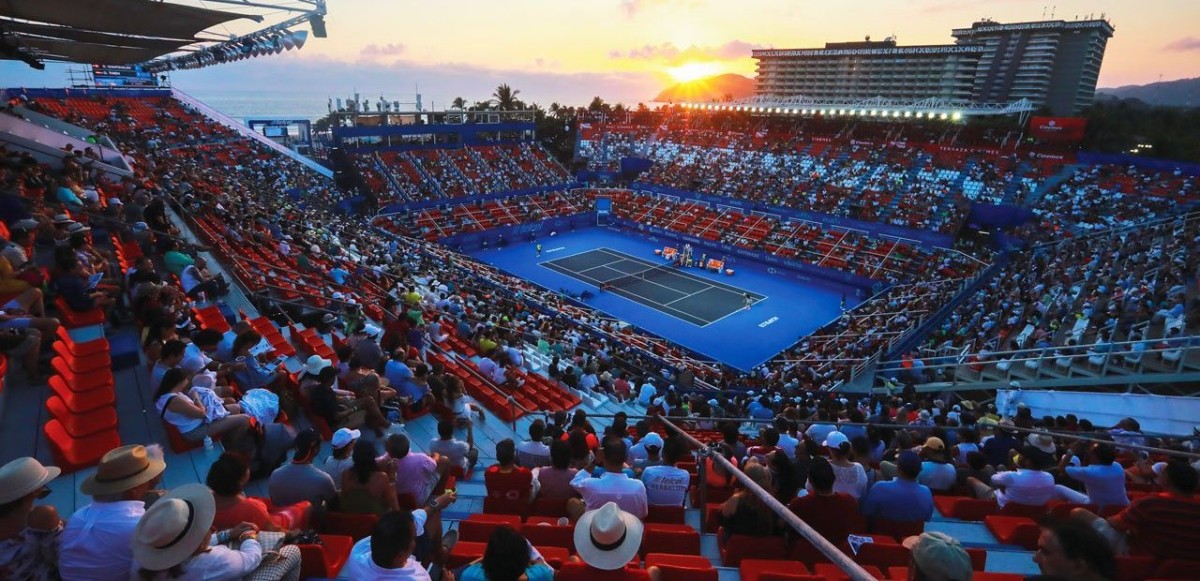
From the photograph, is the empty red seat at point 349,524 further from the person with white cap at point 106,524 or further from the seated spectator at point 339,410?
the seated spectator at point 339,410

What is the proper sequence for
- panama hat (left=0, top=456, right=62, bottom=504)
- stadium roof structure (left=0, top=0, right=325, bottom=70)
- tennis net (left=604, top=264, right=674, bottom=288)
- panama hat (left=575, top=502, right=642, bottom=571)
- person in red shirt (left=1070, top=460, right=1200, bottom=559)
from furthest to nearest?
tennis net (left=604, top=264, right=674, bottom=288), stadium roof structure (left=0, top=0, right=325, bottom=70), person in red shirt (left=1070, top=460, right=1200, bottom=559), panama hat (left=575, top=502, right=642, bottom=571), panama hat (left=0, top=456, right=62, bottom=504)

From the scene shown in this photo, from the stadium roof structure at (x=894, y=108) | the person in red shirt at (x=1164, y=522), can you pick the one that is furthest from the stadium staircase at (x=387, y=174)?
the person in red shirt at (x=1164, y=522)

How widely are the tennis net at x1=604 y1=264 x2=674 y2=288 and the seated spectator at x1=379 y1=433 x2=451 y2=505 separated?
89.1 ft

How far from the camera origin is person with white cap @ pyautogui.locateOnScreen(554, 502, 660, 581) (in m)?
3.11

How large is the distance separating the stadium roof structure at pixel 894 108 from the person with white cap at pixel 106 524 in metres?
50.3

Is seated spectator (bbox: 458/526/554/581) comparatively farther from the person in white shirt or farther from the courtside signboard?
the courtside signboard

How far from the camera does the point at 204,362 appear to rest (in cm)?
615

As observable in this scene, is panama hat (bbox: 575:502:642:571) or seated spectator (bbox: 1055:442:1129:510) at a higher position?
panama hat (bbox: 575:502:642:571)

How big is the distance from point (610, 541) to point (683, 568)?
929 millimetres

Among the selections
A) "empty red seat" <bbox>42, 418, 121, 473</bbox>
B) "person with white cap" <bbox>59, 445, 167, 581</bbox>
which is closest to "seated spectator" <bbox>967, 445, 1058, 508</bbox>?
"person with white cap" <bbox>59, 445, 167, 581</bbox>

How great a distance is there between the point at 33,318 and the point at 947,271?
34316 millimetres

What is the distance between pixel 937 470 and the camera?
6.24m

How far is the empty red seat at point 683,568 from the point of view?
3.73m

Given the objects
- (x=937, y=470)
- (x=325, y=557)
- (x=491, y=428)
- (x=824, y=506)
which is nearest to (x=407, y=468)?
(x=325, y=557)
